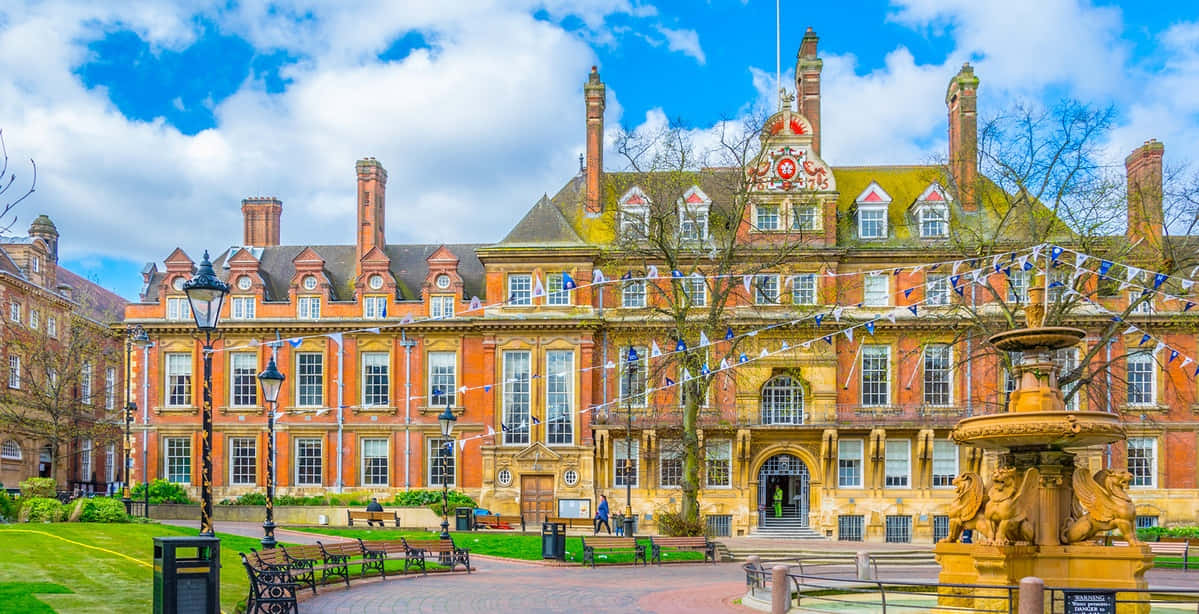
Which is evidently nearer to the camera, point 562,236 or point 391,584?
point 391,584

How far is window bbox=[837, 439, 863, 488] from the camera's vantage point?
4494 centimetres

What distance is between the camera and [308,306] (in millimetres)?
49125

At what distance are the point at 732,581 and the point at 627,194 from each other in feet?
78.6

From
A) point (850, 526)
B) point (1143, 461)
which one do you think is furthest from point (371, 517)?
point (1143, 461)

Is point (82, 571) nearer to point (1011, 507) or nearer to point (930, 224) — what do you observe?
point (1011, 507)

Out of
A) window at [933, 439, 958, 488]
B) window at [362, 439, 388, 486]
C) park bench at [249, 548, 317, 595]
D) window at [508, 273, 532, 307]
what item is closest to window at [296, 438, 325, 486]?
window at [362, 439, 388, 486]

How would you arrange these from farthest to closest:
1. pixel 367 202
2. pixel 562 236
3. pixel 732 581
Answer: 1. pixel 367 202
2. pixel 562 236
3. pixel 732 581

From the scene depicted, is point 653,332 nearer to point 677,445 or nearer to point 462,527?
point 677,445

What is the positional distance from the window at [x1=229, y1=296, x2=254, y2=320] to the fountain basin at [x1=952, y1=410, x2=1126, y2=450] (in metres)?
37.3

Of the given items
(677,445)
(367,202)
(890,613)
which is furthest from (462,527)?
(890,613)

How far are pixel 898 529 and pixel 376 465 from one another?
20.4 metres

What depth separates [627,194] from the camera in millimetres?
46531

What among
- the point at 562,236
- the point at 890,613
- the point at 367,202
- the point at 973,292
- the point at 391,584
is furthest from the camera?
the point at 367,202

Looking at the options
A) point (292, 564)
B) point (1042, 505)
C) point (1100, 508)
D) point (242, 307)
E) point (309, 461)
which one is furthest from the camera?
point (242, 307)
